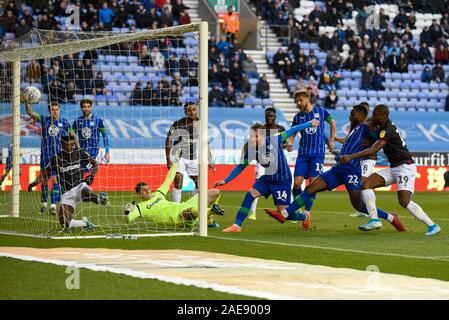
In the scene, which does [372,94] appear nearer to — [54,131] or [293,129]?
[54,131]

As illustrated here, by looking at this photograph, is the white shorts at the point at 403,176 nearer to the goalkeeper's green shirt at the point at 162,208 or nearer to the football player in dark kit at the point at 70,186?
the goalkeeper's green shirt at the point at 162,208

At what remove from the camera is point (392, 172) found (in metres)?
15.1

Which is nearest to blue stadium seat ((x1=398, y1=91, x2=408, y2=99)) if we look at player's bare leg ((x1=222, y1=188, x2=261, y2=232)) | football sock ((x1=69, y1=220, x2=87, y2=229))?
player's bare leg ((x1=222, y1=188, x2=261, y2=232))

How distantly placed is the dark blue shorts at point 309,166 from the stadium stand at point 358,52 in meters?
19.7

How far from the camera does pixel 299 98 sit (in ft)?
53.3

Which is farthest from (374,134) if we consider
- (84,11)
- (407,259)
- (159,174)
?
(84,11)

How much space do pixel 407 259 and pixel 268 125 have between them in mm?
5496

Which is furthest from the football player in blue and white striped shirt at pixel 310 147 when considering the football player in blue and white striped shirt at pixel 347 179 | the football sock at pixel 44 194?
the football sock at pixel 44 194

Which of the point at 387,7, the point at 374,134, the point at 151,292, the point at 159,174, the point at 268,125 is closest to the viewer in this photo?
the point at 151,292

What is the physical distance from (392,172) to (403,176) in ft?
0.73

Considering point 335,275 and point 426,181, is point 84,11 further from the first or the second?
point 335,275

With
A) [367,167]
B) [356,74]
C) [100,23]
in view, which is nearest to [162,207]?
[367,167]

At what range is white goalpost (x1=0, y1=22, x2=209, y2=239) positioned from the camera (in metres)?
15.0

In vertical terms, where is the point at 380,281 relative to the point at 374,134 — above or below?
below
